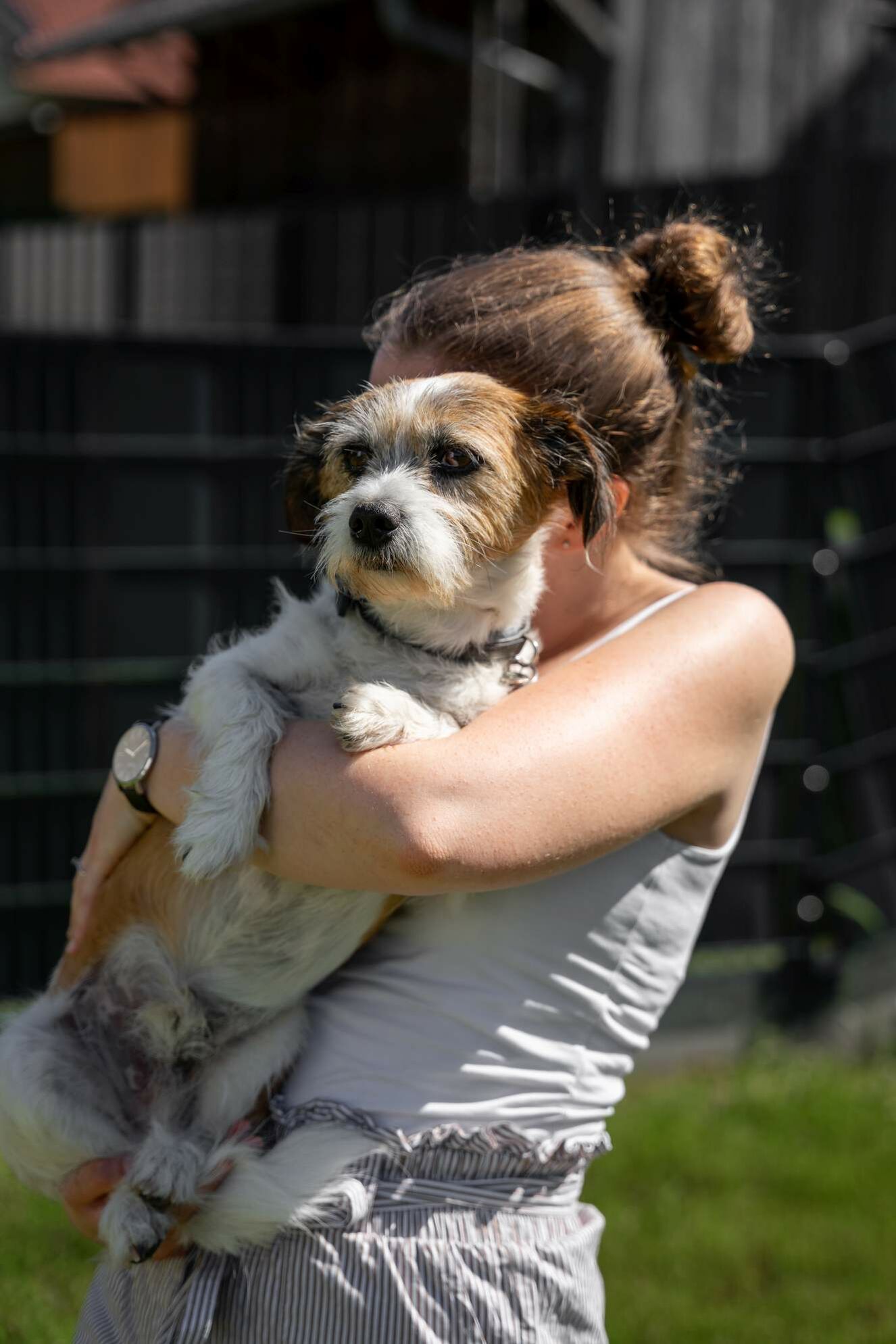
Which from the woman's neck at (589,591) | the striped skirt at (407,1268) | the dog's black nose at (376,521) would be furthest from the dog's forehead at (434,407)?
the striped skirt at (407,1268)

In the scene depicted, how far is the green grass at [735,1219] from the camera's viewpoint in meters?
3.71

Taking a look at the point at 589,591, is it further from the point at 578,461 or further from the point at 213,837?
the point at 213,837

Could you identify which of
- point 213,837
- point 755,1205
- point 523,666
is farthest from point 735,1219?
point 213,837

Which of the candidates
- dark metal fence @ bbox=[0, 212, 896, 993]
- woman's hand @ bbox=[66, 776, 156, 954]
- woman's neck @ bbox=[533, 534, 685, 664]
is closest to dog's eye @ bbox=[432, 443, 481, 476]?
A: woman's neck @ bbox=[533, 534, 685, 664]

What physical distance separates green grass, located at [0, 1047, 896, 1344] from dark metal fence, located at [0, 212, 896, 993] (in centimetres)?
68

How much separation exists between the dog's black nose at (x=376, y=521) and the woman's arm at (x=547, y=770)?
0.33m

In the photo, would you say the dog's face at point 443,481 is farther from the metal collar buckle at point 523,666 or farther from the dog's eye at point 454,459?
the metal collar buckle at point 523,666

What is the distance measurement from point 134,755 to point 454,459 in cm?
72

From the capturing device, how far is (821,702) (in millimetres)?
5430

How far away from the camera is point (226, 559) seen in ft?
17.2

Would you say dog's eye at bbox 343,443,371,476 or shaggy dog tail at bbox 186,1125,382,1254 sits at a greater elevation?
dog's eye at bbox 343,443,371,476

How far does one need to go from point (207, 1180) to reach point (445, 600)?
974 mm

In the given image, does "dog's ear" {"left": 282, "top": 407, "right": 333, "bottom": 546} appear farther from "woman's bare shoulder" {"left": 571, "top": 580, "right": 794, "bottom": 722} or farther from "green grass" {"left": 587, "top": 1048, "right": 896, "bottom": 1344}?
"green grass" {"left": 587, "top": 1048, "right": 896, "bottom": 1344}

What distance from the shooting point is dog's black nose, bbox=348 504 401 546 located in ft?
7.16
